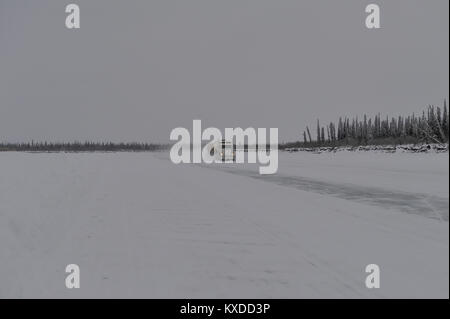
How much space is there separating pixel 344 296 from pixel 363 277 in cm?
65

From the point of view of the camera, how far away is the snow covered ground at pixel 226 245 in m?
3.74

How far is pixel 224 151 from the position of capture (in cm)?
4134

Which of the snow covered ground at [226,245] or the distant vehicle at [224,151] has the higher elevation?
the distant vehicle at [224,151]

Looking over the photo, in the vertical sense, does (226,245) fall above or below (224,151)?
below

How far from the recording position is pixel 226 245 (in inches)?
211

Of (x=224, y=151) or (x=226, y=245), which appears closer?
(x=226, y=245)

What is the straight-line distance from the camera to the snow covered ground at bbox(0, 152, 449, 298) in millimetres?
3740

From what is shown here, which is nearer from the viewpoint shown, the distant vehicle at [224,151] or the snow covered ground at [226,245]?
the snow covered ground at [226,245]

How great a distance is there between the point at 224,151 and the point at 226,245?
3606 cm

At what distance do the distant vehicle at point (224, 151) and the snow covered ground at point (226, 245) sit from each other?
3107 centimetres

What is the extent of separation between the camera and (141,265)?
175 inches

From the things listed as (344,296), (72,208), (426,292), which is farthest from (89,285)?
(72,208)

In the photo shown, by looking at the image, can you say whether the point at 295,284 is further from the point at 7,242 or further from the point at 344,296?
the point at 7,242

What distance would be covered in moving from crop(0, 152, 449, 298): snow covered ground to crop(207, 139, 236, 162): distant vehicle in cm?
3107
